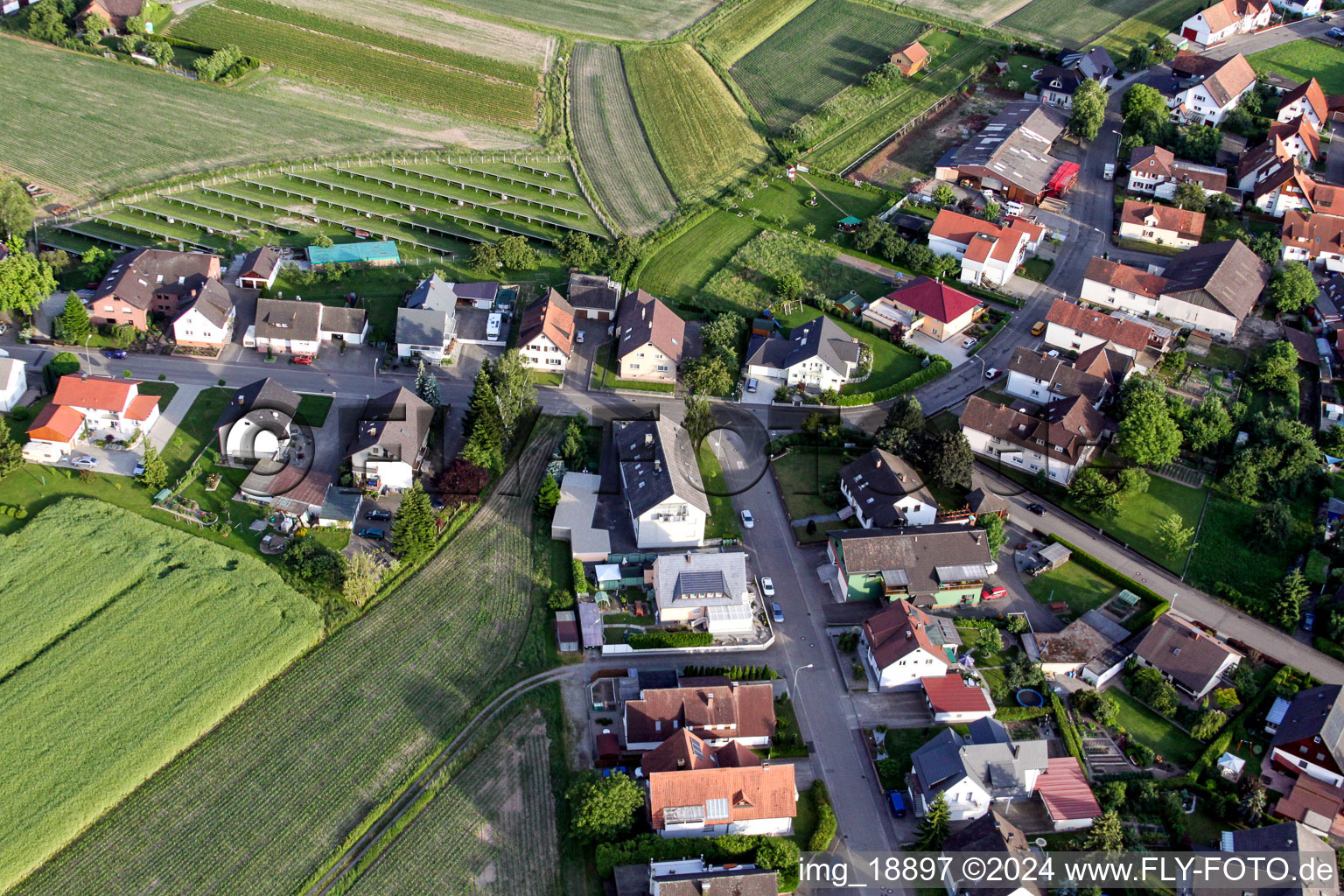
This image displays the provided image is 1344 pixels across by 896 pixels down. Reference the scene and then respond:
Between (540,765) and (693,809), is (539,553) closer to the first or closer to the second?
(540,765)

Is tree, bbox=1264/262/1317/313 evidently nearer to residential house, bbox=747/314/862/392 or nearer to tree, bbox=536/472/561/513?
residential house, bbox=747/314/862/392

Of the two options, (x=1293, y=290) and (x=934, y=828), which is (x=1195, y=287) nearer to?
(x=1293, y=290)

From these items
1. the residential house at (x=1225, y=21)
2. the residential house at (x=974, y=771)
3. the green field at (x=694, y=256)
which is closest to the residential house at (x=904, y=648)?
the residential house at (x=974, y=771)

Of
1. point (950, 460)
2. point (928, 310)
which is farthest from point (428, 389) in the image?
point (928, 310)

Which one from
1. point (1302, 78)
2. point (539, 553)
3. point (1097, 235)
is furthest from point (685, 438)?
point (1302, 78)

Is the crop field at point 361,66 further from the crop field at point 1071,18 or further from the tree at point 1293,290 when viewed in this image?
the tree at point 1293,290

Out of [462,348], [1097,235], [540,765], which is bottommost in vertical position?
[540,765]
